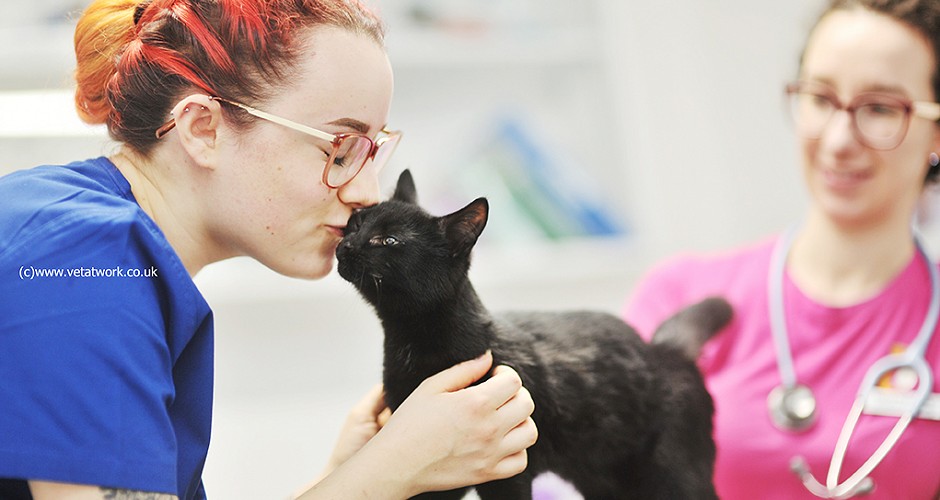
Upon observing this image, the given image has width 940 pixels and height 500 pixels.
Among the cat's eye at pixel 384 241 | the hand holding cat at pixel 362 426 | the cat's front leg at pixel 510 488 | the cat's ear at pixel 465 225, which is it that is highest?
the cat's ear at pixel 465 225

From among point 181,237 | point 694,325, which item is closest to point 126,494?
point 181,237

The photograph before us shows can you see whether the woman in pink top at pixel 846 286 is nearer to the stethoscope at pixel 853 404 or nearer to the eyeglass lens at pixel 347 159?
the stethoscope at pixel 853 404

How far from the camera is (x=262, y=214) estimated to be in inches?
29.7

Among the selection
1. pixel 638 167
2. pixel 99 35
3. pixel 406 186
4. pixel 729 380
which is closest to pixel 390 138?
pixel 406 186

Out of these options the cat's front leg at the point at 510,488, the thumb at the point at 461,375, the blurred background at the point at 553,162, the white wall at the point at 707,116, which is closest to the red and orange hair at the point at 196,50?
the thumb at the point at 461,375

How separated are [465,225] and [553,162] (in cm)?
122

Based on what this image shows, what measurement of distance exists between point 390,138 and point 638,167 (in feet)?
4.17

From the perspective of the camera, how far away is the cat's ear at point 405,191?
0.86m

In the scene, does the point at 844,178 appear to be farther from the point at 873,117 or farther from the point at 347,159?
the point at 347,159

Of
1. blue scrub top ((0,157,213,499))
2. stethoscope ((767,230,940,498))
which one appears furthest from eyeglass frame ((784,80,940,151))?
blue scrub top ((0,157,213,499))

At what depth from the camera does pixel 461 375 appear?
29.2 inches

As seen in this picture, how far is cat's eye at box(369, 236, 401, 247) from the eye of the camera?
77cm

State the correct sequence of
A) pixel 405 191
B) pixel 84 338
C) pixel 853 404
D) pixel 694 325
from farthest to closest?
pixel 853 404
pixel 694 325
pixel 405 191
pixel 84 338

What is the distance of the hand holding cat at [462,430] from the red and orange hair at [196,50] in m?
0.30
